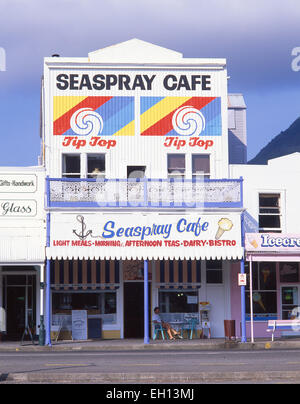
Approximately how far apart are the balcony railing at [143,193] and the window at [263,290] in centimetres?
408

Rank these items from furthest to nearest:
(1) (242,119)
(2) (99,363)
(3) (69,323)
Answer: (1) (242,119) < (3) (69,323) < (2) (99,363)

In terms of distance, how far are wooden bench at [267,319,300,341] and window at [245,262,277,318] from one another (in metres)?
2.32

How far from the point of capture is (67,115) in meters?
33.8

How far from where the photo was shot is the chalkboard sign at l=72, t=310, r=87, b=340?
32.7m

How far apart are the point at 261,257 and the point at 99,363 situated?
38.9ft

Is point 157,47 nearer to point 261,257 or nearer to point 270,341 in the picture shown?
point 261,257

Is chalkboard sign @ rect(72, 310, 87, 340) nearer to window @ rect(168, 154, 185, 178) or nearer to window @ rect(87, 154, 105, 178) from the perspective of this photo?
window @ rect(87, 154, 105, 178)

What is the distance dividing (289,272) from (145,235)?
707 cm

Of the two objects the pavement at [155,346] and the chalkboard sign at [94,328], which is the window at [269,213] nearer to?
the pavement at [155,346]

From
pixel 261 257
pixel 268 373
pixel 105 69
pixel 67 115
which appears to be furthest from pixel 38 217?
pixel 268 373

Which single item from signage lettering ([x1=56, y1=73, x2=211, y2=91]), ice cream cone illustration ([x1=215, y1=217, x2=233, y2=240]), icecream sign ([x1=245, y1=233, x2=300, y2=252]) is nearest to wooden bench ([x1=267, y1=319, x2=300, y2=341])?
icecream sign ([x1=245, y1=233, x2=300, y2=252])

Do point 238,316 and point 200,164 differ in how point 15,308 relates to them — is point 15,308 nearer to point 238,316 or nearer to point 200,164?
point 238,316

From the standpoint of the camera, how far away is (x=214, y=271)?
3450 cm

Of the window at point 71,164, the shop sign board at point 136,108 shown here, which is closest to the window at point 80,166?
the window at point 71,164
